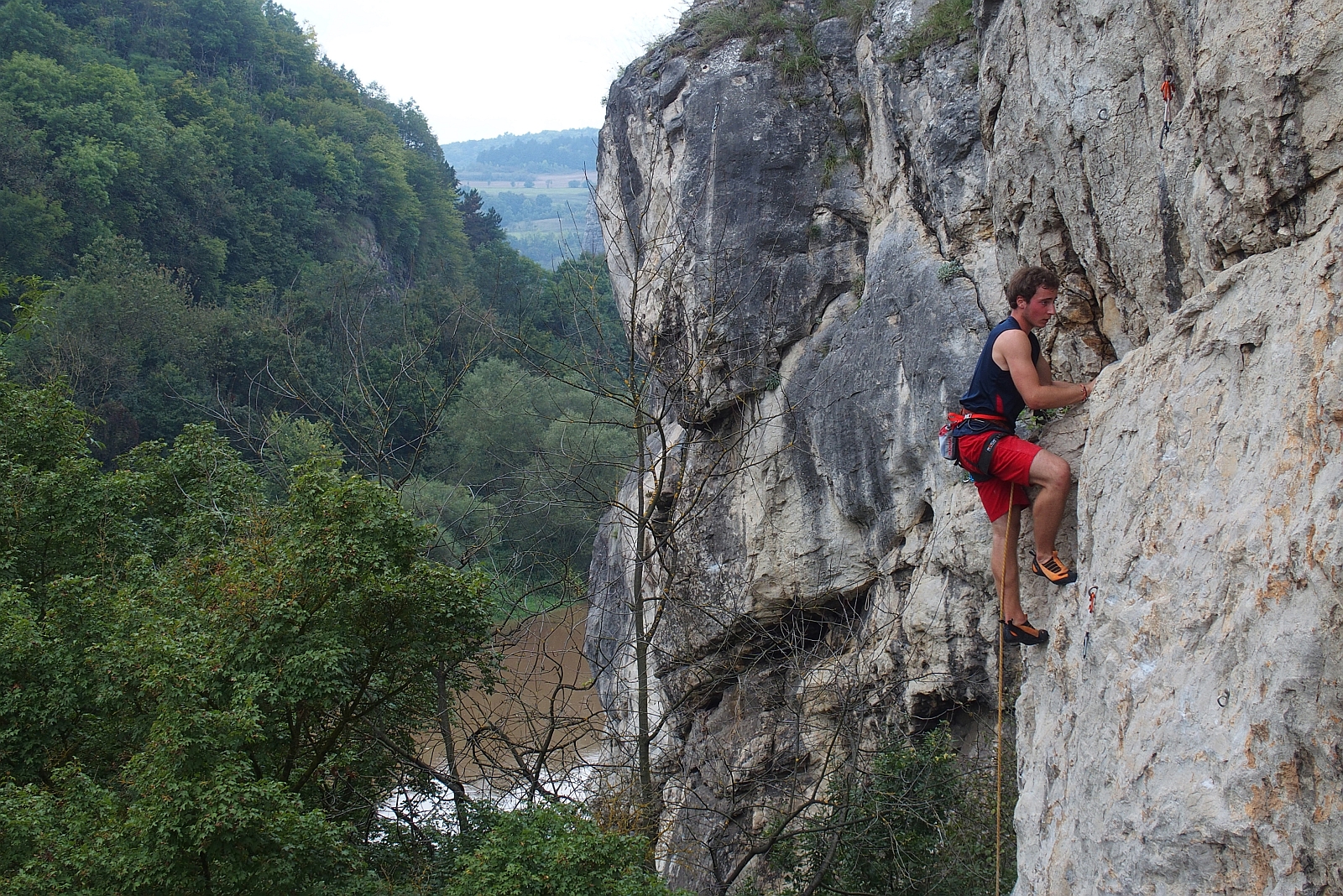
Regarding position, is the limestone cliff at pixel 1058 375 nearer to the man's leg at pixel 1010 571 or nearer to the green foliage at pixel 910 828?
the man's leg at pixel 1010 571

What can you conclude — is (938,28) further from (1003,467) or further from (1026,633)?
(1026,633)


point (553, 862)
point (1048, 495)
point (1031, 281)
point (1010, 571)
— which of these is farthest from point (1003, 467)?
point (553, 862)

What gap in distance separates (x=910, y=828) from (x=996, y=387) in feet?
14.6

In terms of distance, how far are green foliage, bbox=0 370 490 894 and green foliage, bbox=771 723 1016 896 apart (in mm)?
3385

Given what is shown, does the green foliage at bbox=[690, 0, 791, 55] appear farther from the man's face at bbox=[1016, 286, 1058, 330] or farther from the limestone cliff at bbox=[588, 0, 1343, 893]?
the man's face at bbox=[1016, 286, 1058, 330]

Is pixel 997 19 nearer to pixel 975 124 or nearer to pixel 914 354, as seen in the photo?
pixel 975 124

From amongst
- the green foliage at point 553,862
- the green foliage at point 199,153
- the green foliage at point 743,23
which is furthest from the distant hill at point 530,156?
the green foliage at point 553,862

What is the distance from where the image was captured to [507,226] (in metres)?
114

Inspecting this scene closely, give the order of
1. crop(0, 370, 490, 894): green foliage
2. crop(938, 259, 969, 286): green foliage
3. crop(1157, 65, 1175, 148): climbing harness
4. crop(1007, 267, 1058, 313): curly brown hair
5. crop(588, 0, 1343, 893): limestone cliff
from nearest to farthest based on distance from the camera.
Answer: crop(588, 0, 1343, 893): limestone cliff < crop(1157, 65, 1175, 148): climbing harness < crop(1007, 267, 1058, 313): curly brown hair < crop(0, 370, 490, 894): green foliage < crop(938, 259, 969, 286): green foliage

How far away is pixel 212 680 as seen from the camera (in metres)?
6.97

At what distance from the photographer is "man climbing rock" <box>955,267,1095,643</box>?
15.2 feet

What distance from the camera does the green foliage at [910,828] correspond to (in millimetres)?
7152

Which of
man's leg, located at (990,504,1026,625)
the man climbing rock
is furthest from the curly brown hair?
man's leg, located at (990,504,1026,625)

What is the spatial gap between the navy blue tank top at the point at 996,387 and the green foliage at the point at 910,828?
3516mm
